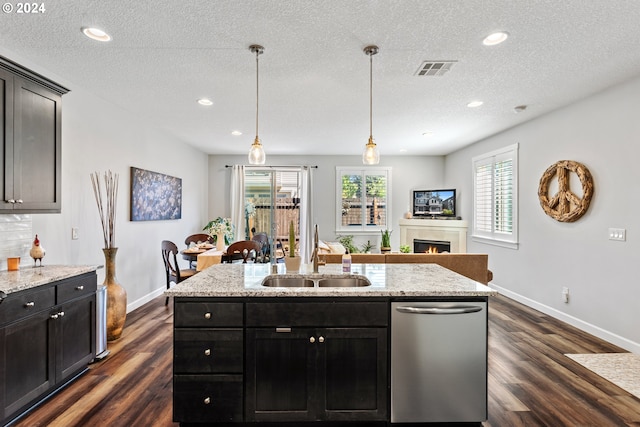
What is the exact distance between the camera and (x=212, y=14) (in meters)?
2.19

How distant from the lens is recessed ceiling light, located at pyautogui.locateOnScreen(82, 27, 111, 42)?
236 centimetres

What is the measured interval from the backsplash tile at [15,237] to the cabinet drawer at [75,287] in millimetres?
546

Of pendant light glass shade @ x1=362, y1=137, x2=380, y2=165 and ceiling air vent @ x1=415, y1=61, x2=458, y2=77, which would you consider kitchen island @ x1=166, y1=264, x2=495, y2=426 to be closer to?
pendant light glass shade @ x1=362, y1=137, x2=380, y2=165

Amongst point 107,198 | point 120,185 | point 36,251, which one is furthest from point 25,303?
point 120,185

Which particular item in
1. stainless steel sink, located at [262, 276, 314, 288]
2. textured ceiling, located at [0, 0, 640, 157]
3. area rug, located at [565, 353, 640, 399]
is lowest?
area rug, located at [565, 353, 640, 399]

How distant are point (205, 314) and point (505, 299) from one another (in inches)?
185

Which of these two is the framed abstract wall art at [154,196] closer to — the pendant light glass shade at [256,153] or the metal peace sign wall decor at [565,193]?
the pendant light glass shade at [256,153]

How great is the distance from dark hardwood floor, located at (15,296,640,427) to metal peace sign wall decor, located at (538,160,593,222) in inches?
52.9

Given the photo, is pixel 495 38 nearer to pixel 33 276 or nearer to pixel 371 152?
pixel 371 152

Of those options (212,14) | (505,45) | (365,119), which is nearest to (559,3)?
(505,45)

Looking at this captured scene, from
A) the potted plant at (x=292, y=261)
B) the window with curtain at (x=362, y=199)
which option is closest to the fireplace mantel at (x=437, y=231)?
the window with curtain at (x=362, y=199)

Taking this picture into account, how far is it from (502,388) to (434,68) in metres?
2.68

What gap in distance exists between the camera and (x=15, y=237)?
2684mm

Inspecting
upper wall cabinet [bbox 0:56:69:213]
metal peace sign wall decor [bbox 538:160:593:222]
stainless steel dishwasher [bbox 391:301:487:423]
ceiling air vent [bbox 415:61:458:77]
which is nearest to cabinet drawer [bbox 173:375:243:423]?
stainless steel dishwasher [bbox 391:301:487:423]
